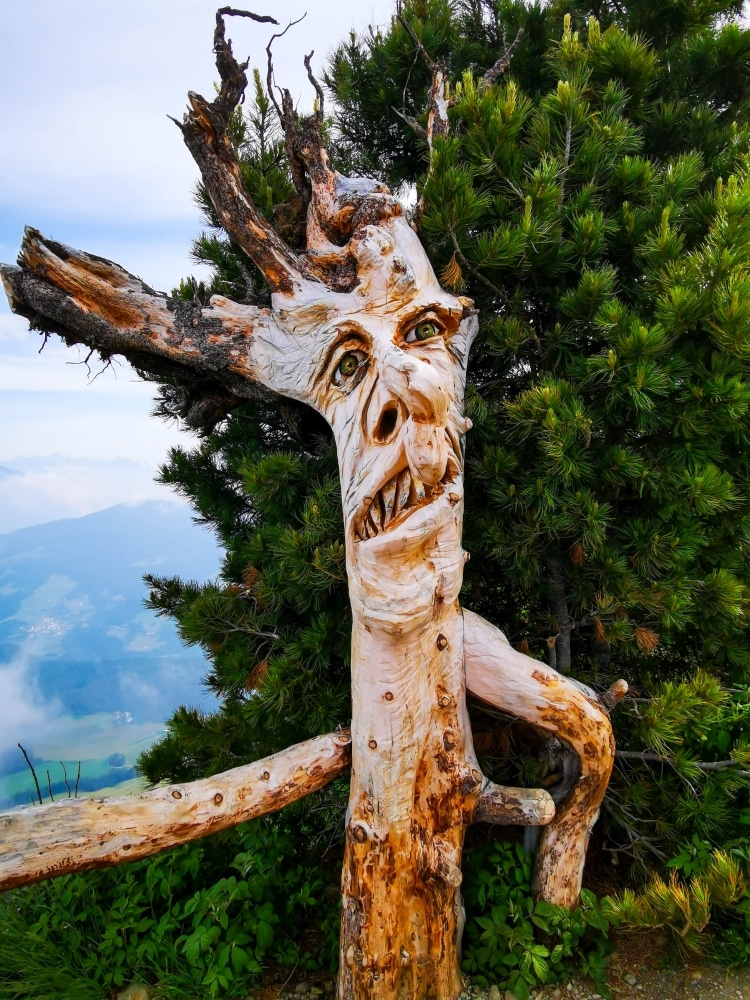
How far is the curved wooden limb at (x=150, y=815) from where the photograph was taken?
2.47 metres

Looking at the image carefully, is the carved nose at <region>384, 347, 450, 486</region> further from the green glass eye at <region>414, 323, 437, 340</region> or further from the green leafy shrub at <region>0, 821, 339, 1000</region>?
the green leafy shrub at <region>0, 821, 339, 1000</region>

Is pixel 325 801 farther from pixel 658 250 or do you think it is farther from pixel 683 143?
pixel 683 143

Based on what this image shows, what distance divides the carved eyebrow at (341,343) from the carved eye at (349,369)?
0.04 m

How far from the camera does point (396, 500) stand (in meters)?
2.72

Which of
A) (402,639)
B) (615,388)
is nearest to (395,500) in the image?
(402,639)

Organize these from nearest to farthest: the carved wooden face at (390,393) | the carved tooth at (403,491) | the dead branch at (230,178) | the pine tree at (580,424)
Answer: the carved wooden face at (390,393) → the carved tooth at (403,491) → the pine tree at (580,424) → the dead branch at (230,178)

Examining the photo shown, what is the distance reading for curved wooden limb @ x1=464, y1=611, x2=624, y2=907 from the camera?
2758 mm

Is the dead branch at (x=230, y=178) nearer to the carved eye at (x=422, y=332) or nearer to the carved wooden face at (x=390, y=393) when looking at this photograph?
the carved wooden face at (x=390, y=393)

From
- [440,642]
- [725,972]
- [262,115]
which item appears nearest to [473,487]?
[440,642]

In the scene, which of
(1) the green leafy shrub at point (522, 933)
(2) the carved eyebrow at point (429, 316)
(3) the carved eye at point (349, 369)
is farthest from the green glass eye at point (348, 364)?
(1) the green leafy shrub at point (522, 933)

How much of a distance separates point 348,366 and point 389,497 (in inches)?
27.1

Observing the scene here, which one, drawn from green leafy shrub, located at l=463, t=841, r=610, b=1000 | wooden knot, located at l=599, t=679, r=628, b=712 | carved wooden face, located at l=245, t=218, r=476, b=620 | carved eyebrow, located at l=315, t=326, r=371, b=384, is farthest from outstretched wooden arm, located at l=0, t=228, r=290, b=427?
green leafy shrub, located at l=463, t=841, r=610, b=1000

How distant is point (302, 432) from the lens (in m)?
3.86

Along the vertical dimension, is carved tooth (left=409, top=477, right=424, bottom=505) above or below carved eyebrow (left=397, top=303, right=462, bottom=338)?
below
